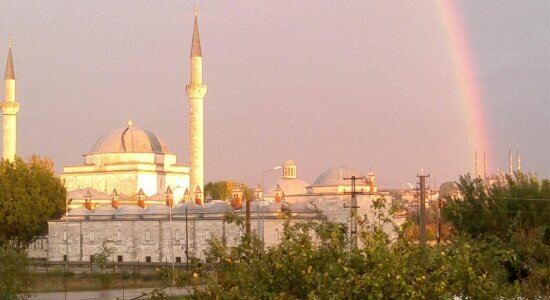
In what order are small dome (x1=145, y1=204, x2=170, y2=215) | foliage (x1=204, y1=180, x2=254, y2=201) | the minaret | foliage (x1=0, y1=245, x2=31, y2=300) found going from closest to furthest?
foliage (x1=0, y1=245, x2=31, y2=300) → small dome (x1=145, y1=204, x2=170, y2=215) → the minaret → foliage (x1=204, y1=180, x2=254, y2=201)

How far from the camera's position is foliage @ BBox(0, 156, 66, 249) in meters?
62.2

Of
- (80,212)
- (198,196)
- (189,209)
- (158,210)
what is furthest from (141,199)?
(189,209)

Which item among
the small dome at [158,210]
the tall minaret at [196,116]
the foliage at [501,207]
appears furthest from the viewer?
the tall minaret at [196,116]

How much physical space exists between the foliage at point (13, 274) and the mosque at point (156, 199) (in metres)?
12.4

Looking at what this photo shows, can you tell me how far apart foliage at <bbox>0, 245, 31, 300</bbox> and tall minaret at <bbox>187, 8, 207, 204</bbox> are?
120 feet

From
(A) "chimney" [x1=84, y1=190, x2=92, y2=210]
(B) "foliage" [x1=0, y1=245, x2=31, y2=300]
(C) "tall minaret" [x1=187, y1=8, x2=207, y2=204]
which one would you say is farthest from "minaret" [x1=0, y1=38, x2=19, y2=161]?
(B) "foliage" [x1=0, y1=245, x2=31, y2=300]

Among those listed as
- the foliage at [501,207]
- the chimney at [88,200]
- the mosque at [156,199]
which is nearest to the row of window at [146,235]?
the mosque at [156,199]

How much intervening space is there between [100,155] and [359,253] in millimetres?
73504

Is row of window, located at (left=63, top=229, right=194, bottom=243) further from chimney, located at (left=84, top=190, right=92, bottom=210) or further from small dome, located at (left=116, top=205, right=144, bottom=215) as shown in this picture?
chimney, located at (left=84, top=190, right=92, bottom=210)

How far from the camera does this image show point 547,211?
2803 cm

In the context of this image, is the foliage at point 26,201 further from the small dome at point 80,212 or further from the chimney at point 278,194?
the chimney at point 278,194

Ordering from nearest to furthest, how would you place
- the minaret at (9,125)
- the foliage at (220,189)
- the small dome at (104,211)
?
the small dome at (104,211) < the minaret at (9,125) < the foliage at (220,189)

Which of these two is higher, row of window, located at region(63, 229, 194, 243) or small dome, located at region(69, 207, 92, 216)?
small dome, located at region(69, 207, 92, 216)

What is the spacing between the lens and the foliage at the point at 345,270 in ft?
31.2
